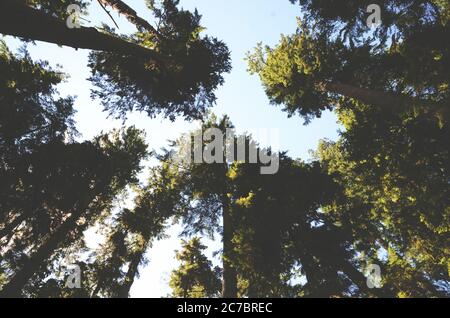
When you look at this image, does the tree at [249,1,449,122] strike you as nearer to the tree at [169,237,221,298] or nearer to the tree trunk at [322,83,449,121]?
the tree trunk at [322,83,449,121]

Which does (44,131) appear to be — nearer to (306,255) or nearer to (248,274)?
(248,274)

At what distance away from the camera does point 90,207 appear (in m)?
18.7

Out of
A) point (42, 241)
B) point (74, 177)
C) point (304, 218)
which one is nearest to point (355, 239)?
point (304, 218)

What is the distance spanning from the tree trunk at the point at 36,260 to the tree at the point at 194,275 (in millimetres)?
7273

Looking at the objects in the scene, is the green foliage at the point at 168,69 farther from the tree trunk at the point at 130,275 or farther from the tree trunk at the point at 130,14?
the tree trunk at the point at 130,275

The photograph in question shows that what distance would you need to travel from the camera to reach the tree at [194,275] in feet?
58.5

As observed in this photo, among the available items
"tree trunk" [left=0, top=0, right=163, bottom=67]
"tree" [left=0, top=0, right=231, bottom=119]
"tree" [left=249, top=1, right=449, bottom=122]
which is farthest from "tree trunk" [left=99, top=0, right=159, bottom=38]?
"tree" [left=249, top=1, right=449, bottom=122]

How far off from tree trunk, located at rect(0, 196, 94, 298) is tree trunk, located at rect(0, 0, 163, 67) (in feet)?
36.7

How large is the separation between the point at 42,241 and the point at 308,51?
17.5m

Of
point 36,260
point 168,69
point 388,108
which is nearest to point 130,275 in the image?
point 36,260

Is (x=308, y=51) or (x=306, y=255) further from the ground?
(x=308, y=51)

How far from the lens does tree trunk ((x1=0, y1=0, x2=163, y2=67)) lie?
242 inches

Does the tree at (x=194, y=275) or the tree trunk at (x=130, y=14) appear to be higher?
the tree trunk at (x=130, y=14)

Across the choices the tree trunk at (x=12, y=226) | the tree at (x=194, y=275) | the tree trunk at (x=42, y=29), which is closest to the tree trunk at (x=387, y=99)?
the tree trunk at (x=42, y=29)
